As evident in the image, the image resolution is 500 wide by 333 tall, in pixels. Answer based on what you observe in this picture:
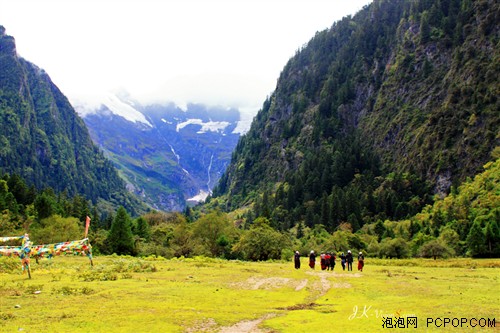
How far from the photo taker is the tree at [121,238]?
4523 inches

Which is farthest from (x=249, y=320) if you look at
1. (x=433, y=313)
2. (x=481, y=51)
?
(x=481, y=51)

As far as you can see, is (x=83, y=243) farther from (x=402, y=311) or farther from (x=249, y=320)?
(x=402, y=311)

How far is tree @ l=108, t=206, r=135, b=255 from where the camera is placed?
4523 inches

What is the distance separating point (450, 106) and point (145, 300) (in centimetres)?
15299

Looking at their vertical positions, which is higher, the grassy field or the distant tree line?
the distant tree line

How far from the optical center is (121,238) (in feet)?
380

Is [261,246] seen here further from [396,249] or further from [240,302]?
[240,302]

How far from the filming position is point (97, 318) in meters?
25.5

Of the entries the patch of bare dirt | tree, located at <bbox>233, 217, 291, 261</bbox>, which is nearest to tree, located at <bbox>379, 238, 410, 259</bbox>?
tree, located at <bbox>233, 217, 291, 261</bbox>

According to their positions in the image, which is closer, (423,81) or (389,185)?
(389,185)

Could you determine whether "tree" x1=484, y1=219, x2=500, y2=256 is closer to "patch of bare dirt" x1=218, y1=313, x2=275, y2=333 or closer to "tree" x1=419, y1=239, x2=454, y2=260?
"tree" x1=419, y1=239, x2=454, y2=260

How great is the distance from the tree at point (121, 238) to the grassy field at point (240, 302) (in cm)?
6662

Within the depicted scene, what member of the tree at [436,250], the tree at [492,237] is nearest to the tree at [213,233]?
the tree at [436,250]

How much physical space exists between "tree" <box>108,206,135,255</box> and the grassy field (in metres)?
66.6
